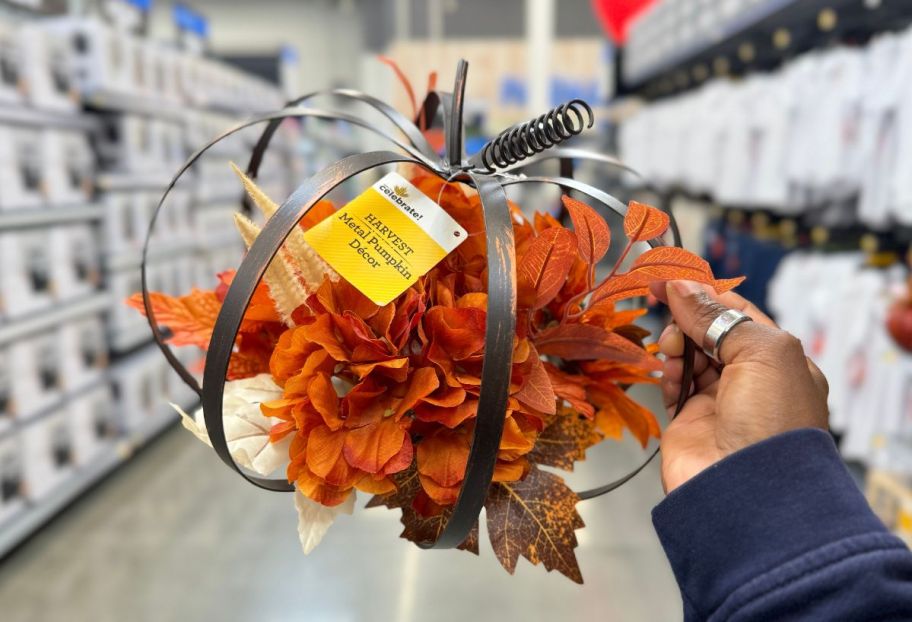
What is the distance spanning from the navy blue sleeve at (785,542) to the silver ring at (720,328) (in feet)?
0.34

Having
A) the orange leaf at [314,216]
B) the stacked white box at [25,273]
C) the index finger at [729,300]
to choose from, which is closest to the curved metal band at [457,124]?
the orange leaf at [314,216]

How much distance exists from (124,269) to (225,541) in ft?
4.49

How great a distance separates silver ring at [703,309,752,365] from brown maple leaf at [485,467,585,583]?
0.67ft

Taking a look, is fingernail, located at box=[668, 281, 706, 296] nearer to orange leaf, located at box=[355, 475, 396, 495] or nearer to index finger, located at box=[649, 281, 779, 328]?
index finger, located at box=[649, 281, 779, 328]

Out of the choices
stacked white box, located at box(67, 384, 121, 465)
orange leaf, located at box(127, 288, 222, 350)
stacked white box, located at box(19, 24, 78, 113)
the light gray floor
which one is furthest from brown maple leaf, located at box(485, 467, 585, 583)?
stacked white box, located at box(67, 384, 121, 465)

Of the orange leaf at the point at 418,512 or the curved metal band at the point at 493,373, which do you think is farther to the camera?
the orange leaf at the point at 418,512

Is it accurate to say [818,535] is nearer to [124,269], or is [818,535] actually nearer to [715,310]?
[715,310]

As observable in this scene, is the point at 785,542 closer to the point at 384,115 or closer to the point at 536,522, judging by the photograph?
the point at 536,522

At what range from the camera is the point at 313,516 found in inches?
22.0

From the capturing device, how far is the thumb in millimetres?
609

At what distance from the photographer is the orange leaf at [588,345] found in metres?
Result: 0.60

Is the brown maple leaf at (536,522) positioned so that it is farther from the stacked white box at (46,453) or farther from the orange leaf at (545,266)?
the stacked white box at (46,453)

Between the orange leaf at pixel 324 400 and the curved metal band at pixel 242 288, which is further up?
the curved metal band at pixel 242 288

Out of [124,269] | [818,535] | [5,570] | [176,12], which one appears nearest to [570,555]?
[818,535]
